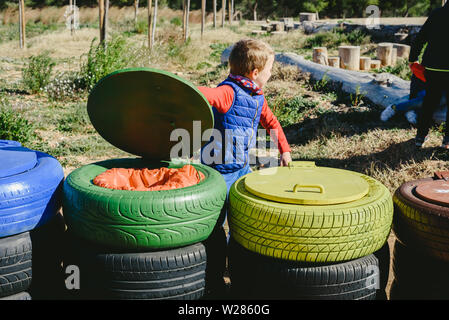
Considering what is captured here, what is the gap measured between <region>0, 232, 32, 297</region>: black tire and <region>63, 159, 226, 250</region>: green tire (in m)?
0.27

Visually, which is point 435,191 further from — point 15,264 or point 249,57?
point 15,264

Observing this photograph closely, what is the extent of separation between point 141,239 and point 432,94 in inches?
182

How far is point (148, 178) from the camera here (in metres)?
3.12

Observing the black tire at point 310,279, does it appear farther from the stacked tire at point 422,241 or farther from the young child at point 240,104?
the young child at point 240,104

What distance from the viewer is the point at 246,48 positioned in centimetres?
337

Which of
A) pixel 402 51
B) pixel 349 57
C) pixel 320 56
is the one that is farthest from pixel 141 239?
pixel 402 51

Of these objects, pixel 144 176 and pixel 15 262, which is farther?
pixel 144 176

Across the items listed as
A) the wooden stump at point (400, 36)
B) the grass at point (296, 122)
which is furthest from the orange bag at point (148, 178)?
the wooden stump at point (400, 36)

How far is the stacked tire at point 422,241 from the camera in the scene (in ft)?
7.93

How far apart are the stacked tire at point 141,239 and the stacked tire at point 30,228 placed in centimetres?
16

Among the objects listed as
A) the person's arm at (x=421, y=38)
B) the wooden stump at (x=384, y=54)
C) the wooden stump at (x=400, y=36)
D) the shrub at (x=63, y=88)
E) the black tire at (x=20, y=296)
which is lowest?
the black tire at (x=20, y=296)
